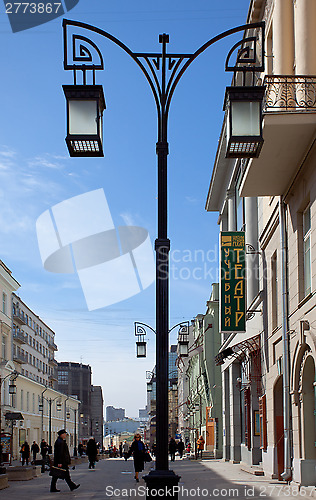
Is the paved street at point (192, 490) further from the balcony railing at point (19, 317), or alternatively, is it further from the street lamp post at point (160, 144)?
the balcony railing at point (19, 317)

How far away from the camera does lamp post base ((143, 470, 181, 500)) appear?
7.59 meters

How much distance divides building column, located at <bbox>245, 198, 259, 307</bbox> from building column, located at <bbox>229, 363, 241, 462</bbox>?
6.63 meters

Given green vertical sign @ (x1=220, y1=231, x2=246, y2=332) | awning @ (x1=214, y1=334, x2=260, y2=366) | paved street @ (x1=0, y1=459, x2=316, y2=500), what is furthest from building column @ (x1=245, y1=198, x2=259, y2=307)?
paved street @ (x1=0, y1=459, x2=316, y2=500)

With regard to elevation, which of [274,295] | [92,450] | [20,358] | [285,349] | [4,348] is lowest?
[92,450]

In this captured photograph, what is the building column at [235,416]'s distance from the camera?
106 ft

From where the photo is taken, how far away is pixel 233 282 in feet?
87.5

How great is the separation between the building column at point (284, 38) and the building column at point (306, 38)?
3.06 feet

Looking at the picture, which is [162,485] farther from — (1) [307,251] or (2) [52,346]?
(2) [52,346]

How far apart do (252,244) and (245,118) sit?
61.5 feet

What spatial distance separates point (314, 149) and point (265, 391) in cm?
1041

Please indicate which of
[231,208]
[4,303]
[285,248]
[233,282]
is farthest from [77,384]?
[285,248]

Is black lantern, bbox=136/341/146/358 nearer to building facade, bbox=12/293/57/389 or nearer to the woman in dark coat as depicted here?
the woman in dark coat

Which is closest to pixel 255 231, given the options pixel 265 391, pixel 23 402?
pixel 265 391

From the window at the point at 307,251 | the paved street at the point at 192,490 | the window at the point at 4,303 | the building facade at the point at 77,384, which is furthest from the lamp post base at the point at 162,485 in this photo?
the building facade at the point at 77,384
